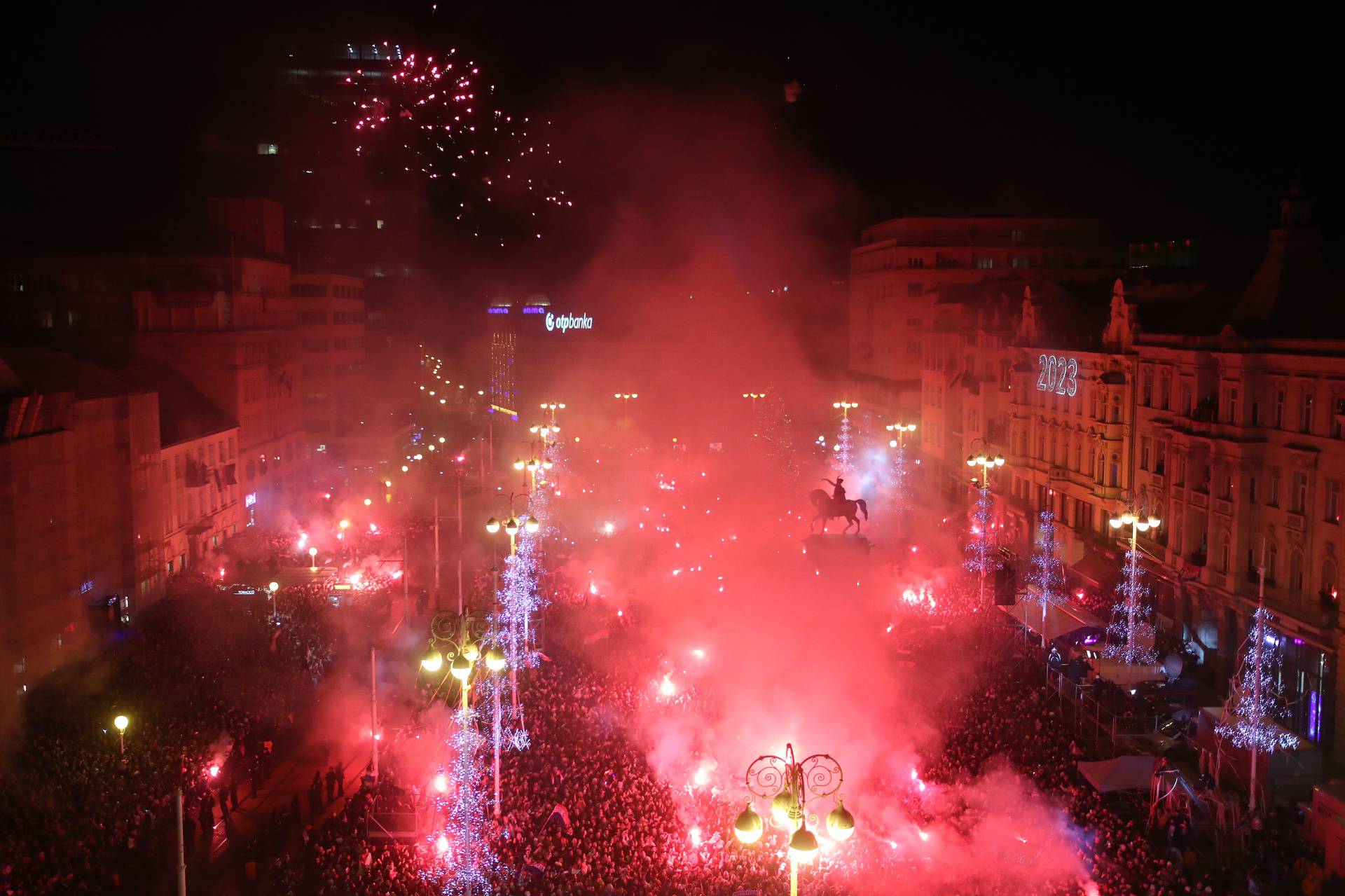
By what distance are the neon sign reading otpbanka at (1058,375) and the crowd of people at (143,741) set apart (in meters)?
21.9

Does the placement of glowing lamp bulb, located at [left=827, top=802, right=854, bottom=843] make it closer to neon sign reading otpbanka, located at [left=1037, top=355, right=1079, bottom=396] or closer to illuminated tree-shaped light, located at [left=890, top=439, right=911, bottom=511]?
neon sign reading otpbanka, located at [left=1037, top=355, right=1079, bottom=396]

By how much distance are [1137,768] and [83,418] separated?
2406 cm

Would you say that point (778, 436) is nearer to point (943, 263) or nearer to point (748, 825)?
point (943, 263)

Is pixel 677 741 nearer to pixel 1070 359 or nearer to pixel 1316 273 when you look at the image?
pixel 1316 273

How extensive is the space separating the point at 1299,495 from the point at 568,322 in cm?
5988

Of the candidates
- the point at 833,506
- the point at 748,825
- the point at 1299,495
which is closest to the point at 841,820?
the point at 748,825

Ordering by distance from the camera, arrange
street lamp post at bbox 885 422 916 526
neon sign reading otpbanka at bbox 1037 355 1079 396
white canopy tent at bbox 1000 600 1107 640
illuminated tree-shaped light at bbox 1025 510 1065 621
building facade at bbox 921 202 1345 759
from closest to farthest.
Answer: building facade at bbox 921 202 1345 759
white canopy tent at bbox 1000 600 1107 640
illuminated tree-shaped light at bbox 1025 510 1065 621
neon sign reading otpbanka at bbox 1037 355 1079 396
street lamp post at bbox 885 422 916 526

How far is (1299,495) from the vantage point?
21.6 m

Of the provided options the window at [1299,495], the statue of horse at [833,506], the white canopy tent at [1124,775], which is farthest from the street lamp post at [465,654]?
the window at [1299,495]

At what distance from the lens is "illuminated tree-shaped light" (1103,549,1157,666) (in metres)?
21.2

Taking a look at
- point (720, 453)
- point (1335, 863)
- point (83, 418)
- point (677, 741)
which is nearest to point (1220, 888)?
point (1335, 863)

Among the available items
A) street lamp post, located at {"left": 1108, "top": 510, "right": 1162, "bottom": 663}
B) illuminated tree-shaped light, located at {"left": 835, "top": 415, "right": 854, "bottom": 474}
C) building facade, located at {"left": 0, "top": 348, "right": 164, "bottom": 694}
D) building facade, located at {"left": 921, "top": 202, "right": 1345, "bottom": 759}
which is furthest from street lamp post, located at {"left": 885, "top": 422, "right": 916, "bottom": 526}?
building facade, located at {"left": 0, "top": 348, "right": 164, "bottom": 694}

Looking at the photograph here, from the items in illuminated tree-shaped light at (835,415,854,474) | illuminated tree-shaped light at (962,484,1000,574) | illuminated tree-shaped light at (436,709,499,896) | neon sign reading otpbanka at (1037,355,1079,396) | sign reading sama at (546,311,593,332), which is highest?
sign reading sama at (546,311,593,332)

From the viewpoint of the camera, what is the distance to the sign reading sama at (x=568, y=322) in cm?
7331
